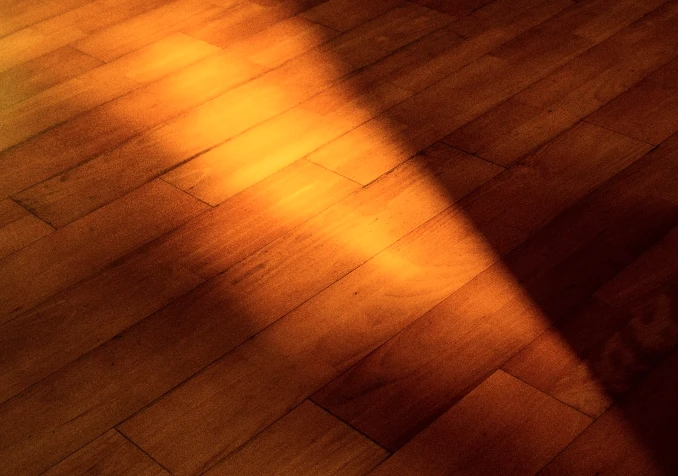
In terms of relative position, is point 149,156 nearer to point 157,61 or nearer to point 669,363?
point 157,61

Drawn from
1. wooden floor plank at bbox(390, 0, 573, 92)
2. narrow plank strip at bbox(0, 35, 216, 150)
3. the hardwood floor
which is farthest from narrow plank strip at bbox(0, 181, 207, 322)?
wooden floor plank at bbox(390, 0, 573, 92)

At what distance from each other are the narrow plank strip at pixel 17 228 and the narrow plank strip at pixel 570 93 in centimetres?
74

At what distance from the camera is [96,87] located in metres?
2.17

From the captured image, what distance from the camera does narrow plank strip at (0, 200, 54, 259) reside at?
5.54 ft

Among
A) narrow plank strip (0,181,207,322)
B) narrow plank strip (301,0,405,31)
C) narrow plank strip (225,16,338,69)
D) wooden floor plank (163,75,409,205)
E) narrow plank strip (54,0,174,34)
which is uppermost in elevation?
narrow plank strip (54,0,174,34)

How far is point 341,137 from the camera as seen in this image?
6.23 feet

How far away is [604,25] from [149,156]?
1046 millimetres

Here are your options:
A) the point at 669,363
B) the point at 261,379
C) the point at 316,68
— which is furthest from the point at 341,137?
the point at 669,363

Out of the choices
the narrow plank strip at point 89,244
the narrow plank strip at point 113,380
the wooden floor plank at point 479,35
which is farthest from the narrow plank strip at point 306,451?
the wooden floor plank at point 479,35

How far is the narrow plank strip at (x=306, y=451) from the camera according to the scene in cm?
123

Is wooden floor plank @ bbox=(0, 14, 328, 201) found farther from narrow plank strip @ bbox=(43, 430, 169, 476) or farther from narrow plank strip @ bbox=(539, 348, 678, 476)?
narrow plank strip @ bbox=(539, 348, 678, 476)

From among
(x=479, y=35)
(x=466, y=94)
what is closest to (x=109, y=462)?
(x=466, y=94)

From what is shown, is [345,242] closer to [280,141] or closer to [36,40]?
[280,141]

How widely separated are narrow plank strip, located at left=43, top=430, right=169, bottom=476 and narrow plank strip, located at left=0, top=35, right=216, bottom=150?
2.95ft
